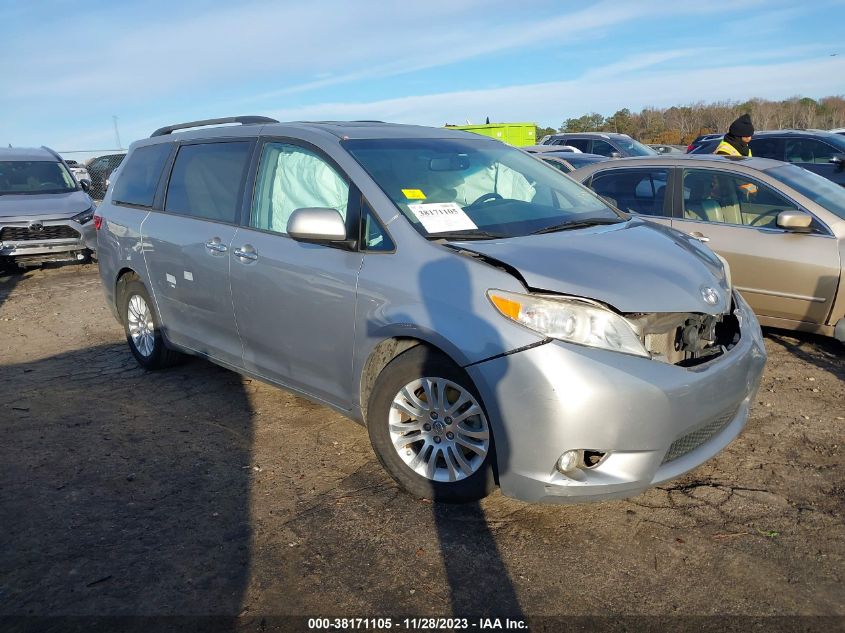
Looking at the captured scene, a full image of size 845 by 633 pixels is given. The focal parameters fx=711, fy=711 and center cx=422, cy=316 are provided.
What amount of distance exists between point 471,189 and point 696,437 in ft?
5.88

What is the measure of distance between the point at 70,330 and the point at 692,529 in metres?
6.42

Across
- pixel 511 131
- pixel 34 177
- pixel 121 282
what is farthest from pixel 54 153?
pixel 511 131

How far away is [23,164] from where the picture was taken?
1159 centimetres

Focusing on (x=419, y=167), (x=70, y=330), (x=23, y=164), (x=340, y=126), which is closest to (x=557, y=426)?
(x=419, y=167)

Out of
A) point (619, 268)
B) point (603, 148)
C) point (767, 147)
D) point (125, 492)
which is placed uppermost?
point (619, 268)

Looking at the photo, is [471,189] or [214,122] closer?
[471,189]

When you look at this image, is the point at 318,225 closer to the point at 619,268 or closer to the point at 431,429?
the point at 431,429

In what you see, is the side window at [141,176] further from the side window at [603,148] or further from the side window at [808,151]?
the side window at [603,148]

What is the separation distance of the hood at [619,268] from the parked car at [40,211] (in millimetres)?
9274

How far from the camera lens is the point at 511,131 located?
989 inches

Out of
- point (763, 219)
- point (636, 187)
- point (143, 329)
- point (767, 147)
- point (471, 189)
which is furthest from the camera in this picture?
point (767, 147)

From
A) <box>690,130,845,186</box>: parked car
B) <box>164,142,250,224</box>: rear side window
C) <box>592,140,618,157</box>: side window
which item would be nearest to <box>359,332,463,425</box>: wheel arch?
<box>164,142,250,224</box>: rear side window

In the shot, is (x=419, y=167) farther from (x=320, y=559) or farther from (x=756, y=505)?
(x=756, y=505)

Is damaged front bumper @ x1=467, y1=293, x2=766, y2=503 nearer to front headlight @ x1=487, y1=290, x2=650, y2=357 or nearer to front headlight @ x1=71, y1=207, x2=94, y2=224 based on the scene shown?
front headlight @ x1=487, y1=290, x2=650, y2=357
